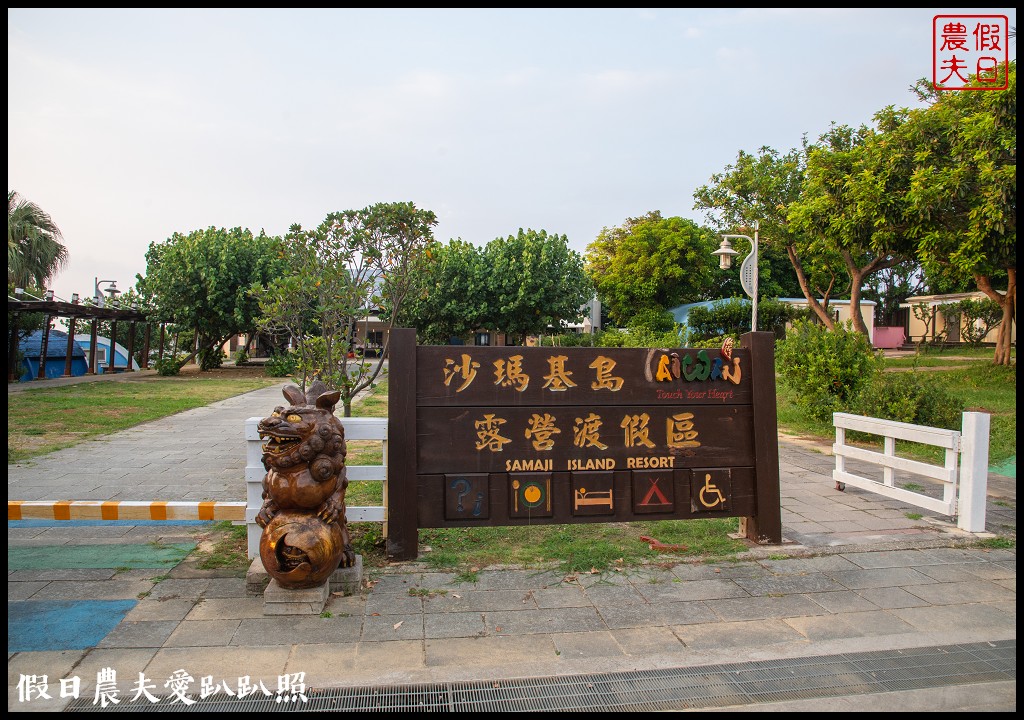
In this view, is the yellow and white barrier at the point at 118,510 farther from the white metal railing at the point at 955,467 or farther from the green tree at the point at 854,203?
the green tree at the point at 854,203

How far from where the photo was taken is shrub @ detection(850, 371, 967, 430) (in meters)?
9.86

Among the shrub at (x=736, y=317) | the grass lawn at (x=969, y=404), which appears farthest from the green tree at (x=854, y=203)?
the shrub at (x=736, y=317)

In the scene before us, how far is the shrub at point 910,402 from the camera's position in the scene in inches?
388

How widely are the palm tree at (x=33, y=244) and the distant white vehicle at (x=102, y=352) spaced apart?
553 centimetres

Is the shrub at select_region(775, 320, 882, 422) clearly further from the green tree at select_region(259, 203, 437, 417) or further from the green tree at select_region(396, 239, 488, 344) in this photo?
the green tree at select_region(396, 239, 488, 344)

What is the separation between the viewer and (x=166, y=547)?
5359 millimetres

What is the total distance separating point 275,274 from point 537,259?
1202 cm

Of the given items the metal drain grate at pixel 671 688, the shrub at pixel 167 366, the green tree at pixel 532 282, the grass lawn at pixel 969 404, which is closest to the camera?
the metal drain grate at pixel 671 688

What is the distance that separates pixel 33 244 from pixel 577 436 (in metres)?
22.1

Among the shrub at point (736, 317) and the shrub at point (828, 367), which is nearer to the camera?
the shrub at point (828, 367)

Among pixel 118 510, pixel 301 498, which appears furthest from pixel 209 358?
pixel 301 498

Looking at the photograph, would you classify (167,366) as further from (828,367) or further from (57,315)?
(828,367)

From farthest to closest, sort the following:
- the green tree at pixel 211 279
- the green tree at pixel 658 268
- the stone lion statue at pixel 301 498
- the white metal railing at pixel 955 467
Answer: the green tree at pixel 658 268
the green tree at pixel 211 279
the white metal railing at pixel 955 467
the stone lion statue at pixel 301 498

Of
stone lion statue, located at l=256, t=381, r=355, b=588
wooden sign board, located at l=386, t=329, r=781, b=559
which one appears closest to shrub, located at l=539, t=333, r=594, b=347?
wooden sign board, located at l=386, t=329, r=781, b=559
